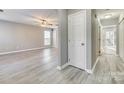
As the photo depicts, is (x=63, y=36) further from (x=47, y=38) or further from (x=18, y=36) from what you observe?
(x=47, y=38)

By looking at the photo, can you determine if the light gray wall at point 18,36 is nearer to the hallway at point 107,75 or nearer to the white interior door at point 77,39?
the white interior door at point 77,39

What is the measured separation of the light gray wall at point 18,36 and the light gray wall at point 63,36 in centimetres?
473

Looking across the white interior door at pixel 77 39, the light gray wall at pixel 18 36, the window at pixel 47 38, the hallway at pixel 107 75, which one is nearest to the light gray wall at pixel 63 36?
the white interior door at pixel 77 39

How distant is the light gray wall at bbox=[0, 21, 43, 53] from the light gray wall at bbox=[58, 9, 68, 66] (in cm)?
473

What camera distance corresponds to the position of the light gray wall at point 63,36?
3756 mm

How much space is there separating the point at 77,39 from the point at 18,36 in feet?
18.4

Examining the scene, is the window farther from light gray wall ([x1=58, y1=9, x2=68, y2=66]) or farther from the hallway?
the hallway

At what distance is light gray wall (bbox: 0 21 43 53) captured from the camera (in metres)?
7.09
